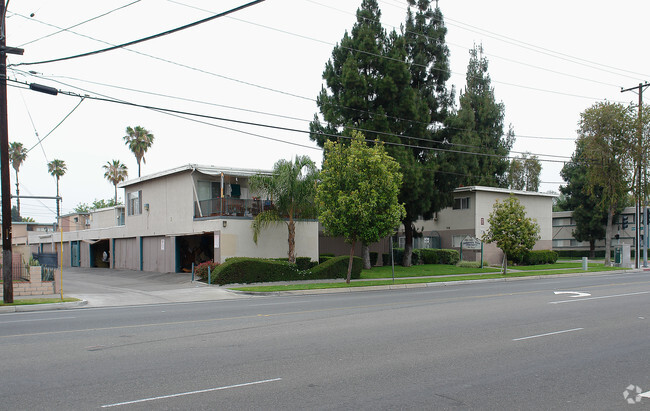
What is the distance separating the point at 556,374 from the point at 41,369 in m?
7.65

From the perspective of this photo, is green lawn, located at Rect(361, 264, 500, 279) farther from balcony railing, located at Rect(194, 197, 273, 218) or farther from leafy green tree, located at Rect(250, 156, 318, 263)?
balcony railing, located at Rect(194, 197, 273, 218)

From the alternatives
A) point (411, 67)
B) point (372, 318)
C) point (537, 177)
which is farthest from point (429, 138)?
point (537, 177)

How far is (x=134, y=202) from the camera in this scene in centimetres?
3703

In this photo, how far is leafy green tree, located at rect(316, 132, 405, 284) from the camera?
24.4 m

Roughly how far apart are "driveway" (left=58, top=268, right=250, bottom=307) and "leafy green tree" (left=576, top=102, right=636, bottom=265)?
105 feet

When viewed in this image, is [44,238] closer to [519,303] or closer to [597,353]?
[519,303]

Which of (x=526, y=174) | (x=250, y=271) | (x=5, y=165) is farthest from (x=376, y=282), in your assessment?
(x=526, y=174)

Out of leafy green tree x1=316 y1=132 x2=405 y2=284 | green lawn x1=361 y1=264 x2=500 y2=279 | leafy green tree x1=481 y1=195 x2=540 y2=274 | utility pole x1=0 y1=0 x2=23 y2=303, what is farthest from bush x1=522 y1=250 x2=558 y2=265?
utility pole x1=0 y1=0 x2=23 y2=303

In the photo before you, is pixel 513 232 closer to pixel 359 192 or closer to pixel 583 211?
pixel 359 192

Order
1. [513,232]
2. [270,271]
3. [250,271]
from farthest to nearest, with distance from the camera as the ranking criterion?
1. [513,232]
2. [270,271]
3. [250,271]

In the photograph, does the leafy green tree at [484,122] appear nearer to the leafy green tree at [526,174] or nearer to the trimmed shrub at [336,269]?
the leafy green tree at [526,174]

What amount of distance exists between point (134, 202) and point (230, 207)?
448 inches

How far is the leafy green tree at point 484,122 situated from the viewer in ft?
168

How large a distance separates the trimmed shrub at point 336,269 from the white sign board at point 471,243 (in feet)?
49.3
